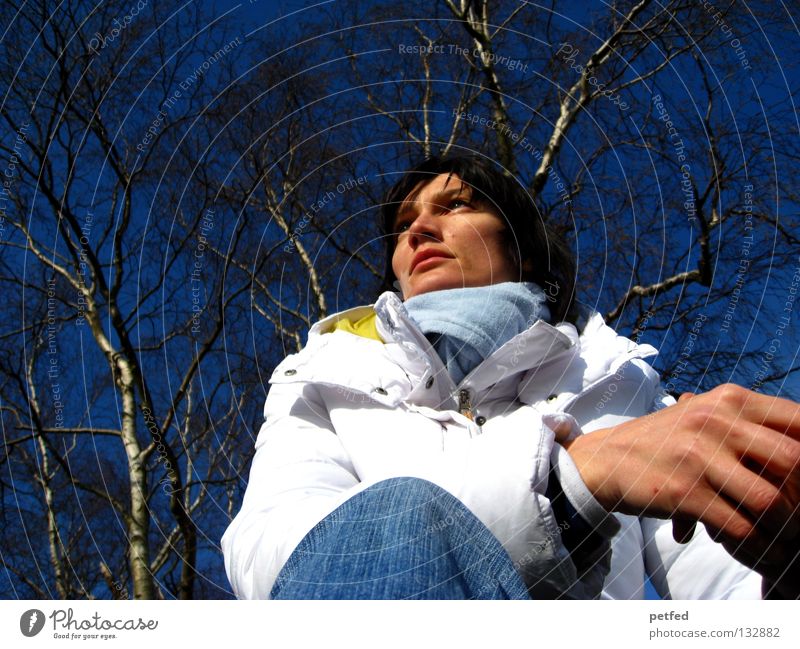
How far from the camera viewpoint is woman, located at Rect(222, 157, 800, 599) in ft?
2.51

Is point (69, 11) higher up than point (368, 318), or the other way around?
point (69, 11)

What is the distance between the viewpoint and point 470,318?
155 centimetres

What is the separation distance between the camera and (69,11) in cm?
270

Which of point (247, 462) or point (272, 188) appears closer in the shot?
point (272, 188)

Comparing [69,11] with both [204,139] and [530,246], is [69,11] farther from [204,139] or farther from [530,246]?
[530,246]

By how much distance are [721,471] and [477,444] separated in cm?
28

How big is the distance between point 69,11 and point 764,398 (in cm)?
266

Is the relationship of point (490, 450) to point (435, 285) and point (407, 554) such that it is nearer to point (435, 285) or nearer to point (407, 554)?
point (407, 554)

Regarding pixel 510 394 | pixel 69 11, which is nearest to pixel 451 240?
pixel 510 394

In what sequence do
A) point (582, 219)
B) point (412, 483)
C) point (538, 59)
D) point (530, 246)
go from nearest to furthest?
point (412, 483) < point (530, 246) < point (582, 219) < point (538, 59)

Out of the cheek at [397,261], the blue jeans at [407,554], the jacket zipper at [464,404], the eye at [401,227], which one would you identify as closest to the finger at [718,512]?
the blue jeans at [407,554]

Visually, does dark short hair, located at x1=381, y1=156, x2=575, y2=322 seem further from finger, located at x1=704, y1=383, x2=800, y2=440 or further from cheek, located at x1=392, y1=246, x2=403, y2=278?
finger, located at x1=704, y1=383, x2=800, y2=440

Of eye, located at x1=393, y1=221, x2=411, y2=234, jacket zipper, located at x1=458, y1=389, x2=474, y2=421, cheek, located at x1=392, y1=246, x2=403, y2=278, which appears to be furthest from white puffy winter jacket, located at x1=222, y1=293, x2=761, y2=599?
eye, located at x1=393, y1=221, x2=411, y2=234

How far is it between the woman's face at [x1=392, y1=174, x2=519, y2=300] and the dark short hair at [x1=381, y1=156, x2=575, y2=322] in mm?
23
